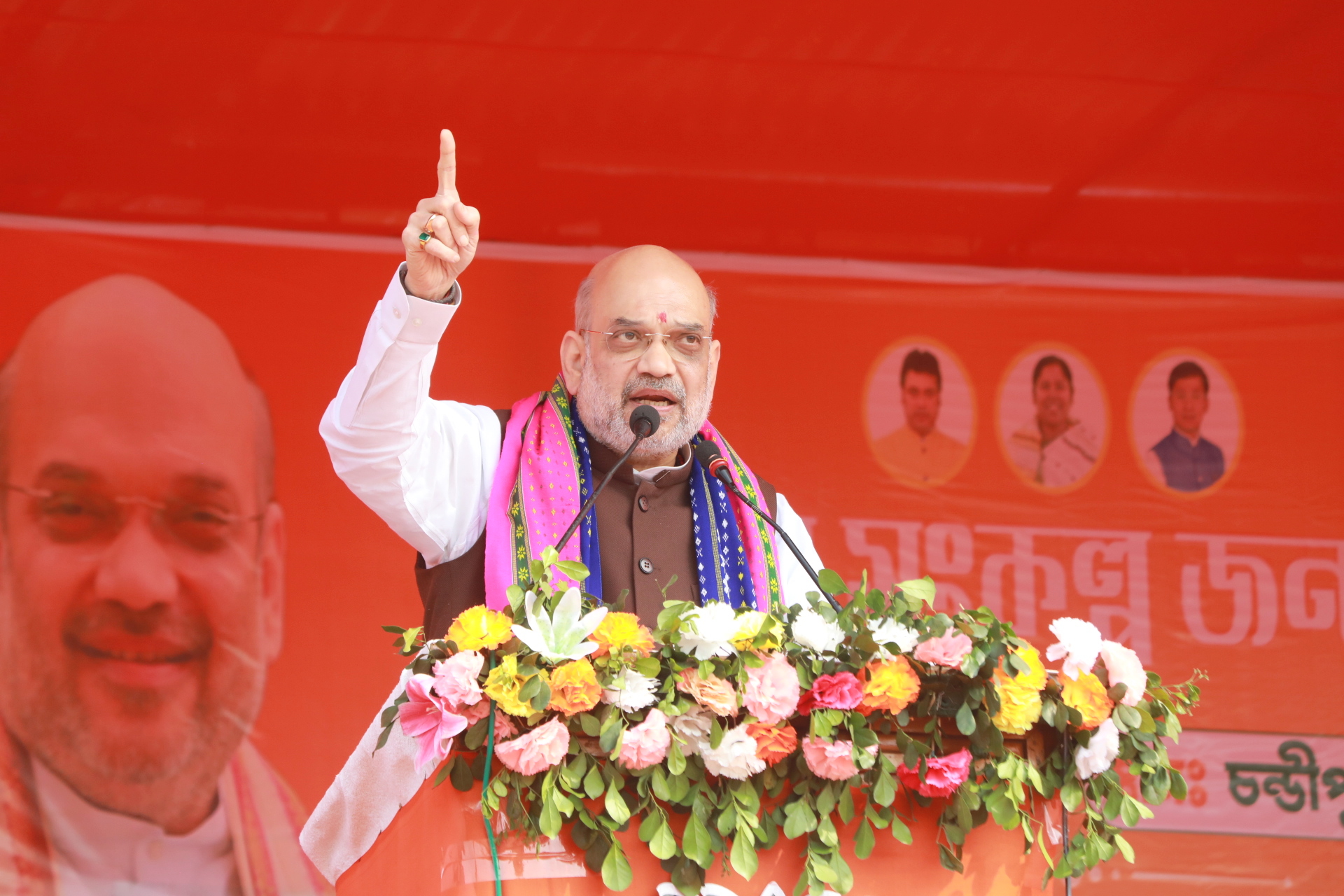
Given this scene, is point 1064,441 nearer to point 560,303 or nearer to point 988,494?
point 988,494

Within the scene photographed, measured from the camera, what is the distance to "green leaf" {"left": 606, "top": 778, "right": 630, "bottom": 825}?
1.41 meters

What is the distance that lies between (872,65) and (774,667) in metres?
2.69

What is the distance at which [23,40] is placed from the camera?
356 cm

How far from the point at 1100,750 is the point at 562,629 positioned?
636 millimetres

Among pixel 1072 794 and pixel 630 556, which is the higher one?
pixel 630 556

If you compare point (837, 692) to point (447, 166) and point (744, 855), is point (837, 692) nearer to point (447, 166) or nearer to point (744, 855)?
point (744, 855)

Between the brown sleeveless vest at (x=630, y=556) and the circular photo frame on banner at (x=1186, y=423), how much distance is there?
2.43m

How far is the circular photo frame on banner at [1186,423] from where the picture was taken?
14.7ft

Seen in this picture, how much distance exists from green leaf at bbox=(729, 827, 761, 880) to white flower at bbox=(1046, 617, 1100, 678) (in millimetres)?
413

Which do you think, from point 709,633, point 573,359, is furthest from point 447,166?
point 709,633

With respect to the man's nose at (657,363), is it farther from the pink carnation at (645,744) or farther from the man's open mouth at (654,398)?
the pink carnation at (645,744)

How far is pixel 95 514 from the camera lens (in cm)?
379

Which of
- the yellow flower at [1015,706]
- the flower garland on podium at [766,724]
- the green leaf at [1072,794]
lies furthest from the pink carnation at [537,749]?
the green leaf at [1072,794]

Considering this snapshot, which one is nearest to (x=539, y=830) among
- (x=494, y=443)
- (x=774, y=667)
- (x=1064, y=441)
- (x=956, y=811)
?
(x=774, y=667)
